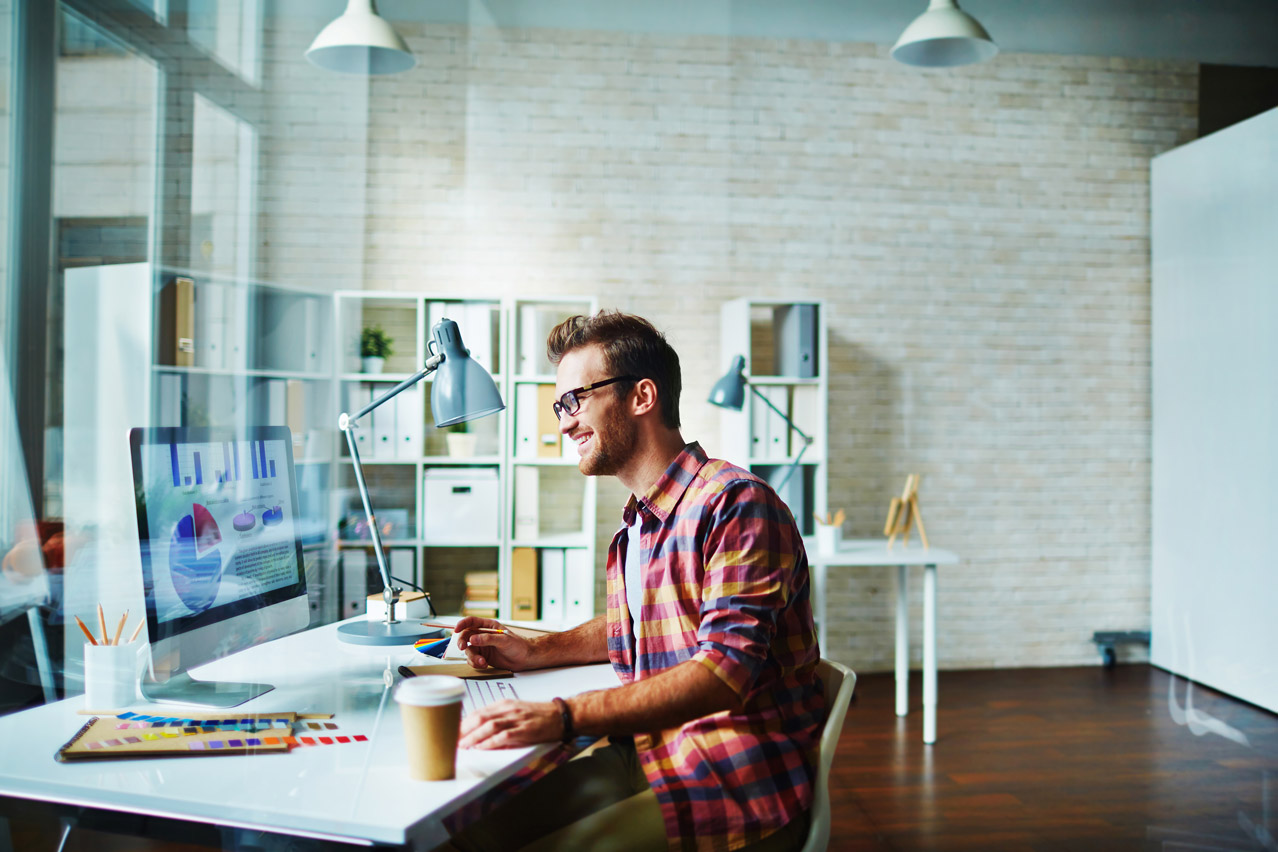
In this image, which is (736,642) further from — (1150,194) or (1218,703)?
(1150,194)

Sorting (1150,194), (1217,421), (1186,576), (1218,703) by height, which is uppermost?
(1150,194)

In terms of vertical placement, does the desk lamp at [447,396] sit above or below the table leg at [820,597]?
above

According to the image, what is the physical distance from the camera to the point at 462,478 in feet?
10.7

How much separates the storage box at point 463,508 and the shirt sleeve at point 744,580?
6.31ft

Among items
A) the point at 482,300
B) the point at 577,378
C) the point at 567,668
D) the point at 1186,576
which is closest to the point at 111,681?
the point at 567,668

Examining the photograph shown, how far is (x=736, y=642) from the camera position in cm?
130

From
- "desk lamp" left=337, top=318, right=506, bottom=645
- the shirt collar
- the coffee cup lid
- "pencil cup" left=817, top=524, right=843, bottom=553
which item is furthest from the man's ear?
"pencil cup" left=817, top=524, right=843, bottom=553

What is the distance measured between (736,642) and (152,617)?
84cm

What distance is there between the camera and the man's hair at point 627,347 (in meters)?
1.66

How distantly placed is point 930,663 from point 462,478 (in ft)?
6.22

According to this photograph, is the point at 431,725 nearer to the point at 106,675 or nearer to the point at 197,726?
the point at 197,726

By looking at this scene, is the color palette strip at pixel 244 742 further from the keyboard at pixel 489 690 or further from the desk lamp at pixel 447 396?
the desk lamp at pixel 447 396

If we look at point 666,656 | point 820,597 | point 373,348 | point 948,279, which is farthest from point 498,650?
point 948,279

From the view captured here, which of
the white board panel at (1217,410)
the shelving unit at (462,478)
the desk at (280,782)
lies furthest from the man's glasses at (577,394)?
the white board panel at (1217,410)
